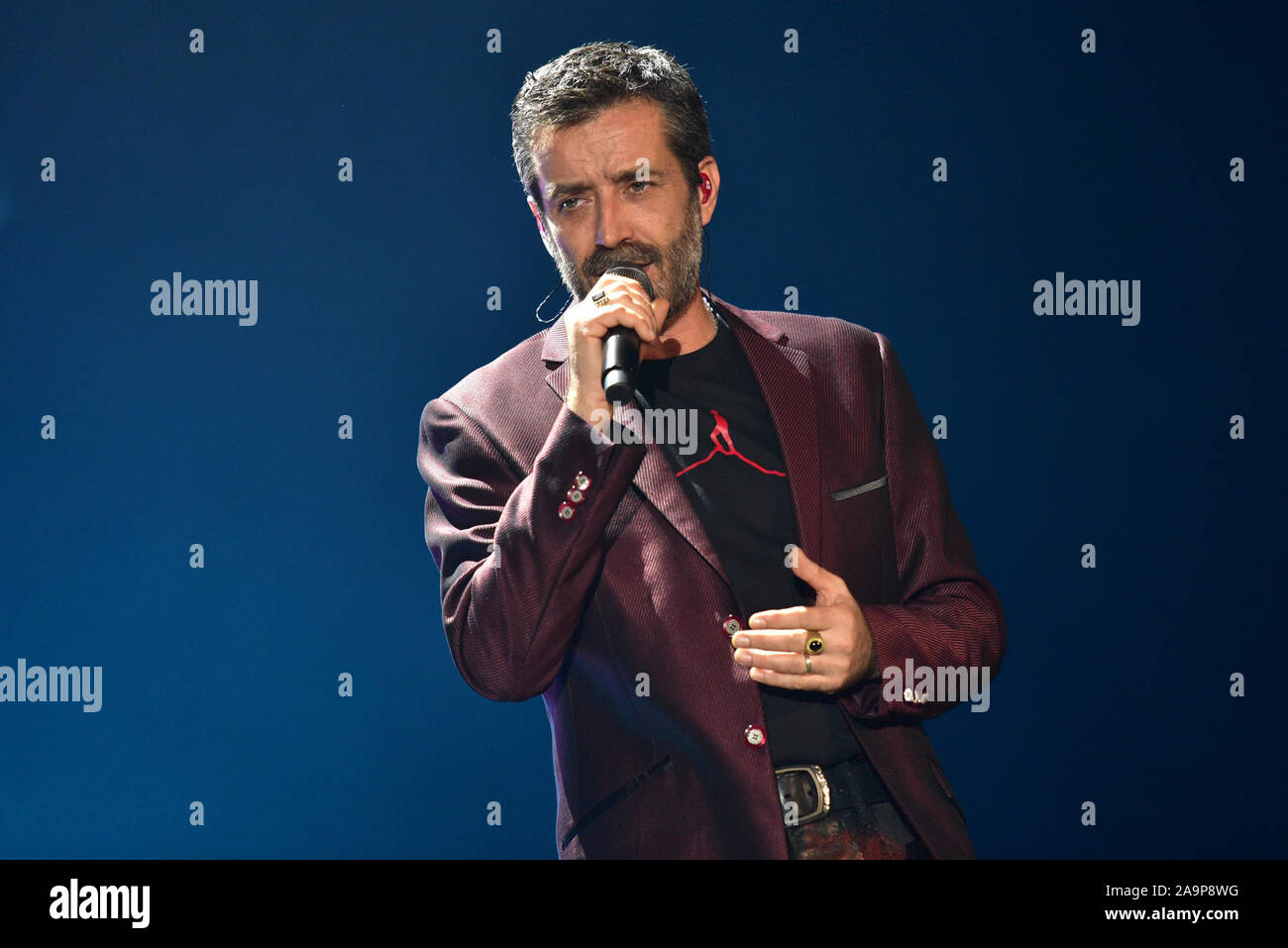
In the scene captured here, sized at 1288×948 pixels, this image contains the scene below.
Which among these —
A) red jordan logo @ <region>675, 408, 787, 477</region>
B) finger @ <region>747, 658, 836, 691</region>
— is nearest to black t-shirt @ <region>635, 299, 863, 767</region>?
red jordan logo @ <region>675, 408, 787, 477</region>

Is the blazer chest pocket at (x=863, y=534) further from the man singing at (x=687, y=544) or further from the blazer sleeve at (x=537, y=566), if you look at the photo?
the blazer sleeve at (x=537, y=566)

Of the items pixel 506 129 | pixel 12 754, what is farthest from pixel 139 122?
pixel 12 754

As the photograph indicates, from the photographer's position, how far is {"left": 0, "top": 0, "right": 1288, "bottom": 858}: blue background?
267cm

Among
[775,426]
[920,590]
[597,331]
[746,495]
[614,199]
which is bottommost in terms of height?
[920,590]

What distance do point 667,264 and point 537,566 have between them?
0.51 metres

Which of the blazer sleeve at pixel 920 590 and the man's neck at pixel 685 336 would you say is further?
the man's neck at pixel 685 336

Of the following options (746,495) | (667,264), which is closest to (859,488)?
(746,495)

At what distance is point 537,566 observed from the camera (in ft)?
5.30

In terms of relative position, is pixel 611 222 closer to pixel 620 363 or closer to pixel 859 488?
pixel 620 363

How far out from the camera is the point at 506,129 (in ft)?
8.87

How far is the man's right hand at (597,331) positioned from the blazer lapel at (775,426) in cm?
16

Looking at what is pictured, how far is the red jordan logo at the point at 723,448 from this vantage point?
5.97ft

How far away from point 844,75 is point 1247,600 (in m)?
1.50

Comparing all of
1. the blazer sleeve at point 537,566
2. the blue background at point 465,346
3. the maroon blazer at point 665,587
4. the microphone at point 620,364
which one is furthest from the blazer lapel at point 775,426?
the blue background at point 465,346
